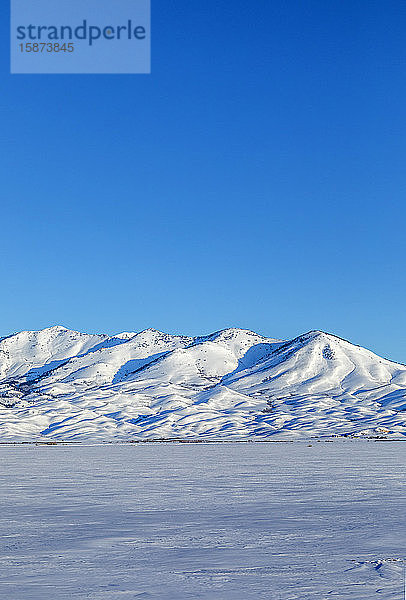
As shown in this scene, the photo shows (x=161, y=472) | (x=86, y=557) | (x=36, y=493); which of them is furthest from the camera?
(x=161, y=472)

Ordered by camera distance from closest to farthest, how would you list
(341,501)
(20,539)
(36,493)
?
1. (20,539)
2. (341,501)
3. (36,493)

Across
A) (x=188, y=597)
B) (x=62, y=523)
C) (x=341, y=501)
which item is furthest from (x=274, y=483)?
(x=188, y=597)

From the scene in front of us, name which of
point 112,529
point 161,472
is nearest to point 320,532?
point 112,529

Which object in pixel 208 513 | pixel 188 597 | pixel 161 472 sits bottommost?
pixel 161 472

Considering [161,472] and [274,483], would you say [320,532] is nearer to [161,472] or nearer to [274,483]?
[274,483]

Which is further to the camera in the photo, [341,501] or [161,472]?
[161,472]

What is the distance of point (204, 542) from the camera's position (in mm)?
18344

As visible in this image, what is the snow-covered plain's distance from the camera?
13.1 metres

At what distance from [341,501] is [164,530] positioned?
33.7 ft

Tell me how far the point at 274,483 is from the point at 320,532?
17596 mm

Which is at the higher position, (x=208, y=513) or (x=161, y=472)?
(x=208, y=513)

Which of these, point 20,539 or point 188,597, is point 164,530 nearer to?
point 20,539

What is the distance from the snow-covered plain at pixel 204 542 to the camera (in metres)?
13.1

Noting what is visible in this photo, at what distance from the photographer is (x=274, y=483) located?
37250 mm
